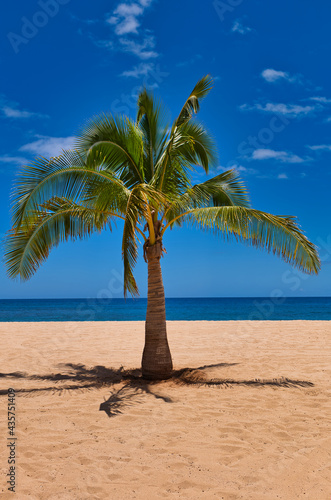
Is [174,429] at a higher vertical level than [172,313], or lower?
higher

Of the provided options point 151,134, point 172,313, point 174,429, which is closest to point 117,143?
point 151,134

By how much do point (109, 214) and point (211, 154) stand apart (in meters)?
2.89

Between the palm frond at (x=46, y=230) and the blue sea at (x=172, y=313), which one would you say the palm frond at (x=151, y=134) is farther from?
the blue sea at (x=172, y=313)

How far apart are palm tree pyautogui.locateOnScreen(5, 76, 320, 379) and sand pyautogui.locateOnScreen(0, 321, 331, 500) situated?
55.7 inches

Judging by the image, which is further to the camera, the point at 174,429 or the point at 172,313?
the point at 172,313

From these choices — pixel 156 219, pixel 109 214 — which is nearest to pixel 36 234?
pixel 109 214

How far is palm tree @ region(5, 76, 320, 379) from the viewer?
653 cm

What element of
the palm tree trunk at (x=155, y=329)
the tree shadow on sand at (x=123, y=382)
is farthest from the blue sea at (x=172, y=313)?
the palm tree trunk at (x=155, y=329)

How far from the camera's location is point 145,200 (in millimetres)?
6172

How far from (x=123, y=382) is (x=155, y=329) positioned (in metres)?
1.12

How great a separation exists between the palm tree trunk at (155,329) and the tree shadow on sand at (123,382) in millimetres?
208

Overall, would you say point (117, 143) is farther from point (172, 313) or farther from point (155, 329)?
point (172, 313)

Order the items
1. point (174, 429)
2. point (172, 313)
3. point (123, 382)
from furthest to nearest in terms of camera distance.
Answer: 1. point (172, 313)
2. point (123, 382)
3. point (174, 429)

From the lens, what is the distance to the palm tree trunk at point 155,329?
7070mm
